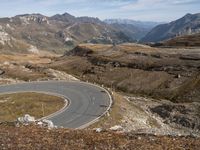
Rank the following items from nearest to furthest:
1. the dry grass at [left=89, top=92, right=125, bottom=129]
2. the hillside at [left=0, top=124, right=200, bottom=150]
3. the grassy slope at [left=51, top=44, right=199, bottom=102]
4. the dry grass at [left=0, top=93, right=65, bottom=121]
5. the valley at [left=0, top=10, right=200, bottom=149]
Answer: the hillside at [left=0, top=124, right=200, bottom=150] → the valley at [left=0, top=10, right=200, bottom=149] → the dry grass at [left=89, top=92, right=125, bottom=129] → the dry grass at [left=0, top=93, right=65, bottom=121] → the grassy slope at [left=51, top=44, right=199, bottom=102]

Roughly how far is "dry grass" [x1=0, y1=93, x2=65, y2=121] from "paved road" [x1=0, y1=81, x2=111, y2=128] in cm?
261

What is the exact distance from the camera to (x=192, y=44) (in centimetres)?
16638

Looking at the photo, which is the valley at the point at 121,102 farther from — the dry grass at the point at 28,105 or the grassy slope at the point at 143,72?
→ the dry grass at the point at 28,105

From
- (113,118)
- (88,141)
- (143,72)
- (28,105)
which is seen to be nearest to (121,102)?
(113,118)

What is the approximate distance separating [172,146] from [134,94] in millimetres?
77582

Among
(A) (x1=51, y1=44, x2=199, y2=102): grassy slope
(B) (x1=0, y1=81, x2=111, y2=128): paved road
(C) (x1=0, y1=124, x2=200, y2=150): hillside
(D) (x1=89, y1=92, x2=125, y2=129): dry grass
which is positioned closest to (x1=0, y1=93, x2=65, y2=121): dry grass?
(B) (x1=0, y1=81, x2=111, y2=128): paved road

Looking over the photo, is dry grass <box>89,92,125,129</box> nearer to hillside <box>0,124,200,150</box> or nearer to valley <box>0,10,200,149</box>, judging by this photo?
valley <box>0,10,200,149</box>

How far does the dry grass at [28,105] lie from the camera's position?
65562 mm

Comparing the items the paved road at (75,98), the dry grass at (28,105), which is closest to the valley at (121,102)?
the paved road at (75,98)

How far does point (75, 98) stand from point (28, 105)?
11.2 m

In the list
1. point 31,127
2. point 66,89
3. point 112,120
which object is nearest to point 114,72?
point 66,89

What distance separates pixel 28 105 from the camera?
70.2 meters

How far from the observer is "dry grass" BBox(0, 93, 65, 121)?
2581 inches

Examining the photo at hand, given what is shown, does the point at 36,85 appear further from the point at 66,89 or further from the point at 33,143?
the point at 33,143
